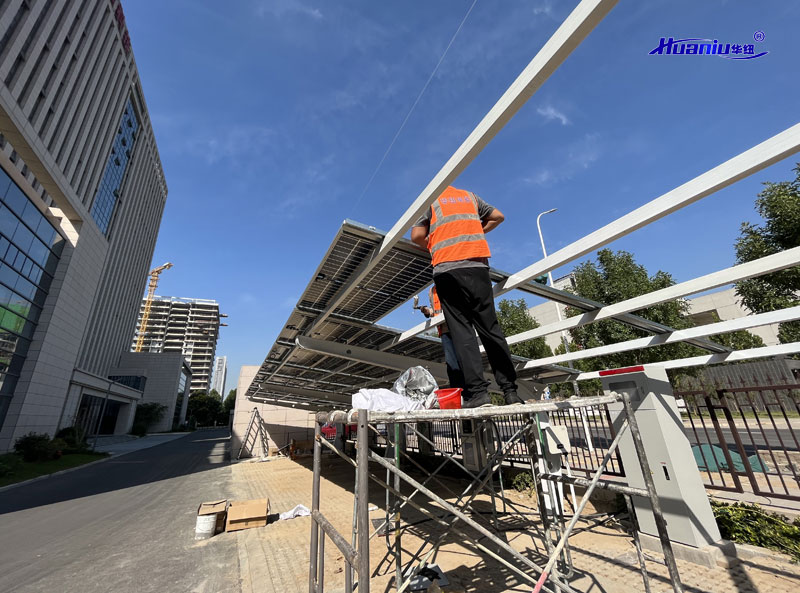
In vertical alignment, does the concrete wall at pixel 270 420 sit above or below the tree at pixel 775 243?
below

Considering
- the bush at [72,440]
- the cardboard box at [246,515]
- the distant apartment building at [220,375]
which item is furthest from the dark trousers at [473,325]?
the distant apartment building at [220,375]

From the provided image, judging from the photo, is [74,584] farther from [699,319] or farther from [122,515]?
[699,319]

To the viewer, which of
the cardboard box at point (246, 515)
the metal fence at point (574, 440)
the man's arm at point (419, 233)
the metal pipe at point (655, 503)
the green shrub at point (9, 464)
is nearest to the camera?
the metal pipe at point (655, 503)

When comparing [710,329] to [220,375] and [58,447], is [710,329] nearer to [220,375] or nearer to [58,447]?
[58,447]

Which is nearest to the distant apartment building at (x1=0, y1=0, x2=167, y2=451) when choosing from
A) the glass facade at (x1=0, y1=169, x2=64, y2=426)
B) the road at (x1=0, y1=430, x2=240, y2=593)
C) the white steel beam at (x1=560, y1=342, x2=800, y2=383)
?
the glass facade at (x1=0, y1=169, x2=64, y2=426)

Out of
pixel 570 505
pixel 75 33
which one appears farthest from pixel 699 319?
pixel 75 33

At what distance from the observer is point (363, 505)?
244 centimetres

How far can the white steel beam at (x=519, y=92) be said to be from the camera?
2.24 m

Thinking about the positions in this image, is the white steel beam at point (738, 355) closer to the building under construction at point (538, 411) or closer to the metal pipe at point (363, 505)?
the building under construction at point (538, 411)

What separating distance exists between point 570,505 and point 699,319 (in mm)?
41049

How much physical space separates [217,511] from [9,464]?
1804 cm

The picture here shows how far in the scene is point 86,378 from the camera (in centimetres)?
3166

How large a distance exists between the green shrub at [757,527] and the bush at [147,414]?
64526 mm

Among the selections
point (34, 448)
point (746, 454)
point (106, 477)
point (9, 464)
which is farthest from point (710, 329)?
point (34, 448)
